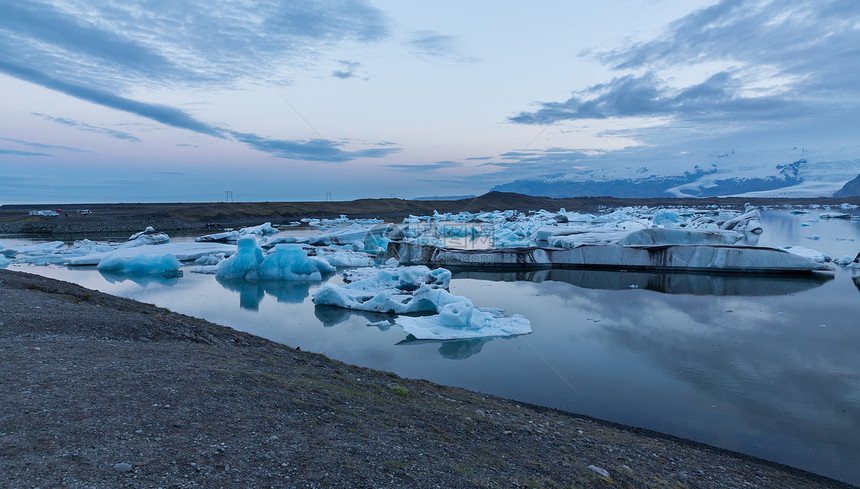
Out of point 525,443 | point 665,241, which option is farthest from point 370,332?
point 665,241

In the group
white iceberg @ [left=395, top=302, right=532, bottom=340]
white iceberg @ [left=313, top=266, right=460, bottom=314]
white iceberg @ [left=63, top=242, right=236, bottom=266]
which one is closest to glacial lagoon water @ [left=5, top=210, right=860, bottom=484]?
white iceberg @ [left=395, top=302, right=532, bottom=340]

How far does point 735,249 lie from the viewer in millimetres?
15156

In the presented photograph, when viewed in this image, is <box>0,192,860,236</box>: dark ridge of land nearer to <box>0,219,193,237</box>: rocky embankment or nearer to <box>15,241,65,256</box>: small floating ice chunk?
<box>0,219,193,237</box>: rocky embankment

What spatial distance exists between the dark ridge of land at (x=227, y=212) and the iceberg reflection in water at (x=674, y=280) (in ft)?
91.7

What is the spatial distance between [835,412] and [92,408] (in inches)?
291

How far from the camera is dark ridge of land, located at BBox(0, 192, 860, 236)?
3174 cm

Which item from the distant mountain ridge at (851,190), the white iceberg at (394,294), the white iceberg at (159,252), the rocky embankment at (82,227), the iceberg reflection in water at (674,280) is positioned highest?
the distant mountain ridge at (851,190)

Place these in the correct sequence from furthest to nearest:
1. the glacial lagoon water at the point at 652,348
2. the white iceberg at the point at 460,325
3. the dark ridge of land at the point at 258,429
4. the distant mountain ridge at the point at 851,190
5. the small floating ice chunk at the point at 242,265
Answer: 1. the distant mountain ridge at the point at 851,190
2. the small floating ice chunk at the point at 242,265
3. the white iceberg at the point at 460,325
4. the glacial lagoon water at the point at 652,348
5. the dark ridge of land at the point at 258,429

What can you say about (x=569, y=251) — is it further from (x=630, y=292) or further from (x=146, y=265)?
(x=146, y=265)

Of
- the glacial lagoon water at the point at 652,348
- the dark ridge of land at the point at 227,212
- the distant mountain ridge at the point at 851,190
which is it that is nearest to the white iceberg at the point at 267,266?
the glacial lagoon water at the point at 652,348

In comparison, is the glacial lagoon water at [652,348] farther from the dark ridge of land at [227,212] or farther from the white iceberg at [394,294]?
the dark ridge of land at [227,212]

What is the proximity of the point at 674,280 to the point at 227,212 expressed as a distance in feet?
127

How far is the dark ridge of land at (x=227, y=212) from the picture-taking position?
31.7 m

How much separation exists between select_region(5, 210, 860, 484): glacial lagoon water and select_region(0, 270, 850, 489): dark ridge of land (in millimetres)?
809
